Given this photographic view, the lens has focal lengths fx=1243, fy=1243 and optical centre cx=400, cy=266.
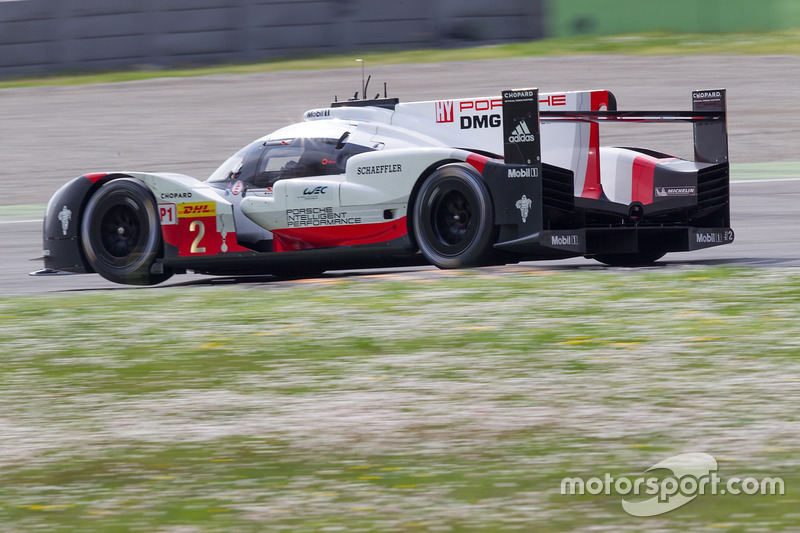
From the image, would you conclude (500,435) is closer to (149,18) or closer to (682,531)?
(682,531)

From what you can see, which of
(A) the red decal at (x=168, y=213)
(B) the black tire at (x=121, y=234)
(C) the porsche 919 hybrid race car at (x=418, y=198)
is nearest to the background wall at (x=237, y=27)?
(C) the porsche 919 hybrid race car at (x=418, y=198)

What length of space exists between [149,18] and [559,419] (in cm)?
2103

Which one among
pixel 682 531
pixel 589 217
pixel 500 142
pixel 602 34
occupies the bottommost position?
pixel 682 531

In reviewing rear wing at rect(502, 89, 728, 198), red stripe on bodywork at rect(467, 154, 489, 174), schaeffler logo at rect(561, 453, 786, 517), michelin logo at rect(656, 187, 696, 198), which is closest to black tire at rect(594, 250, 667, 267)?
michelin logo at rect(656, 187, 696, 198)

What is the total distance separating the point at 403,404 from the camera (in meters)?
5.52

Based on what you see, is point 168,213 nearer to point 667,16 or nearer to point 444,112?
point 444,112

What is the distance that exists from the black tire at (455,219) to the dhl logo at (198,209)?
1.85m

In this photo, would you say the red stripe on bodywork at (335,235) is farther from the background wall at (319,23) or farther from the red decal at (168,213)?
the background wall at (319,23)

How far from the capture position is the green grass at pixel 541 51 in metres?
23.6

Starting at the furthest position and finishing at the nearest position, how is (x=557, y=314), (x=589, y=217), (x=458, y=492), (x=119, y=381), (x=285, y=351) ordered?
(x=589, y=217) < (x=557, y=314) < (x=285, y=351) < (x=119, y=381) < (x=458, y=492)

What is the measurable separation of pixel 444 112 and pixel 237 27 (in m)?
15.8

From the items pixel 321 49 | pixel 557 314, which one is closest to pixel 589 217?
pixel 557 314

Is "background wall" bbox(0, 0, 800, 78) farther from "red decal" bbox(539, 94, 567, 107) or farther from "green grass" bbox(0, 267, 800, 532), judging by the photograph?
"green grass" bbox(0, 267, 800, 532)

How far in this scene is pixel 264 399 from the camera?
226 inches
